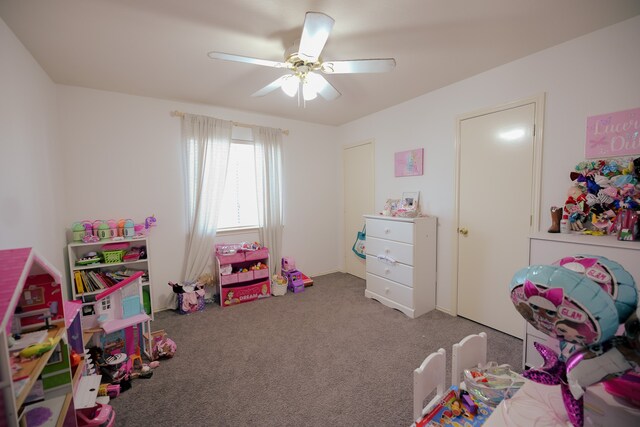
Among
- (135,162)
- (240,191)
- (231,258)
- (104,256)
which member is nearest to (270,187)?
(240,191)

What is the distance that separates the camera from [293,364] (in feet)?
6.73

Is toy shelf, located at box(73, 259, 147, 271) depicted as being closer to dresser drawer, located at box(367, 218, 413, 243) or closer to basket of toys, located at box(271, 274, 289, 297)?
basket of toys, located at box(271, 274, 289, 297)

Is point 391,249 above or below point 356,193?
below

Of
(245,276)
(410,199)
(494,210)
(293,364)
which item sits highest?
(410,199)

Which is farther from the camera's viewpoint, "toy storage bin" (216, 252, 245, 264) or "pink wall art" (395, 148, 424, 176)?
"toy storage bin" (216, 252, 245, 264)

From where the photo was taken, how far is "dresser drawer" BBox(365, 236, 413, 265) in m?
2.78

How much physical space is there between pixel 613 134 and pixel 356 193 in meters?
2.66

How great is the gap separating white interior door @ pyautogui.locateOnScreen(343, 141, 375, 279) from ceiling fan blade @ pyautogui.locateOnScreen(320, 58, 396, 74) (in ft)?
6.24

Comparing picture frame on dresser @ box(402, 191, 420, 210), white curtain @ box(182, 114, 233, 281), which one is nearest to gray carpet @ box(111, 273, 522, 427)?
white curtain @ box(182, 114, 233, 281)

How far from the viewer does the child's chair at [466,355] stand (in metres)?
1.14

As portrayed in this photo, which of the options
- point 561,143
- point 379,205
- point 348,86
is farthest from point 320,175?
point 561,143

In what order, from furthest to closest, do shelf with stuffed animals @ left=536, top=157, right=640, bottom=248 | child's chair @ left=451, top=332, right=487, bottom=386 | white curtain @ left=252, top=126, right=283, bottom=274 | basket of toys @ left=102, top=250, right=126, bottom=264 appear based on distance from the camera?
white curtain @ left=252, top=126, right=283, bottom=274 → basket of toys @ left=102, top=250, right=126, bottom=264 → shelf with stuffed animals @ left=536, top=157, right=640, bottom=248 → child's chair @ left=451, top=332, right=487, bottom=386

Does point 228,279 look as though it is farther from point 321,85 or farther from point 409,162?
point 409,162

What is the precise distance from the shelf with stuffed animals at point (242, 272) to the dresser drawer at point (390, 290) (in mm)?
1316
